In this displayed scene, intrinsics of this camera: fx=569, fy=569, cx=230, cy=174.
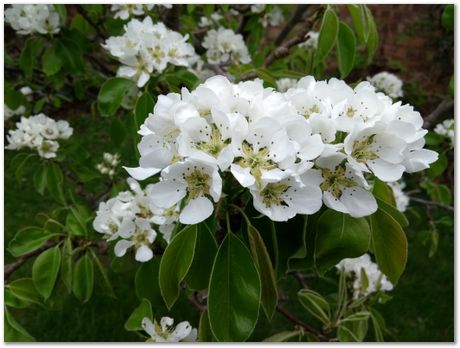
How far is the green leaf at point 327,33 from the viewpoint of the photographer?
5.08 feet

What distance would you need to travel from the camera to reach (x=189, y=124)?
3.19 ft

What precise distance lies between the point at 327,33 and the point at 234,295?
0.83m

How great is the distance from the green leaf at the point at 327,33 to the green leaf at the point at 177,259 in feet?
2.38

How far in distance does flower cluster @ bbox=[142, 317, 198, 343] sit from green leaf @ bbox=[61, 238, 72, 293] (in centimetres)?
29

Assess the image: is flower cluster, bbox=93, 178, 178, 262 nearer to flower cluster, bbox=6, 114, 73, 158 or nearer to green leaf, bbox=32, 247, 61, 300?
green leaf, bbox=32, 247, 61, 300

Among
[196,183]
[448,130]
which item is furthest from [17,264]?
→ [448,130]

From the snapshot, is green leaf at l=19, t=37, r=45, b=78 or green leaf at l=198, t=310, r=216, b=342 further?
green leaf at l=19, t=37, r=45, b=78

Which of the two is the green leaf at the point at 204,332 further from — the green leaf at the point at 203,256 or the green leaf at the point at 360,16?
the green leaf at the point at 360,16

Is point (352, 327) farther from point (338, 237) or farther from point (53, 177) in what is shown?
point (53, 177)

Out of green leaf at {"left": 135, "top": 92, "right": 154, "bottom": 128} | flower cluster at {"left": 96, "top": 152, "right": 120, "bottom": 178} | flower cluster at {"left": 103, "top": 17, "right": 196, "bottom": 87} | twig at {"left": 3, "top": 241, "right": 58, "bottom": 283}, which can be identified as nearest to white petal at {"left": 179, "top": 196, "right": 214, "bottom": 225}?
green leaf at {"left": 135, "top": 92, "right": 154, "bottom": 128}

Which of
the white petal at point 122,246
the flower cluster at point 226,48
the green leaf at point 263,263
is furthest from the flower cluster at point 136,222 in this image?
the flower cluster at point 226,48

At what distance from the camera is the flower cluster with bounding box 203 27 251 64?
2463 millimetres

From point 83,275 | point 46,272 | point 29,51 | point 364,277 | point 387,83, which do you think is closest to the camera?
point 46,272

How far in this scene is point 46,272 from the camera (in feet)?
5.05
